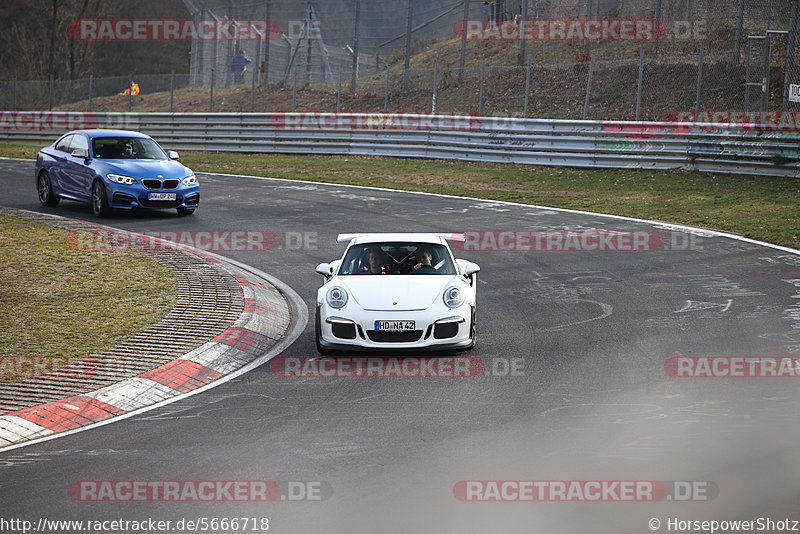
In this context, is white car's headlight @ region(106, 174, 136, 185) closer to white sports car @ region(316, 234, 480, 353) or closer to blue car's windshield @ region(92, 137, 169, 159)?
blue car's windshield @ region(92, 137, 169, 159)

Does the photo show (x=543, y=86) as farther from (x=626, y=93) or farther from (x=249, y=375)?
(x=249, y=375)

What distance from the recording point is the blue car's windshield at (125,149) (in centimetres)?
1923

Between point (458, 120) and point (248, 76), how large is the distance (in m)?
18.4

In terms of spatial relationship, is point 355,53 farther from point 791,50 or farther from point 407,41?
point 791,50

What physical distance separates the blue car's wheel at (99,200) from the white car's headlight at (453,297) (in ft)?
35.2

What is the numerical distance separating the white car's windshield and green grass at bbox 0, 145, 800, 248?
8.05 meters

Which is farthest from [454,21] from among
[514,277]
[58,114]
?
[514,277]

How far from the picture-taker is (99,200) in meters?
18.8

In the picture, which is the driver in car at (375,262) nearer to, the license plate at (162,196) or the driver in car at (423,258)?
the driver in car at (423,258)

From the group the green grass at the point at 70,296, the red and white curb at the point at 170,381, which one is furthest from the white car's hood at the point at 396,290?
the green grass at the point at 70,296

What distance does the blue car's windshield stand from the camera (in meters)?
19.2

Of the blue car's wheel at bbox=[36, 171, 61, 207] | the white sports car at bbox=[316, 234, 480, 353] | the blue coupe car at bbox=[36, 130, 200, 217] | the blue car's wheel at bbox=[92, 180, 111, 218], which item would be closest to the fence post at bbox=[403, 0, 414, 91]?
the blue coupe car at bbox=[36, 130, 200, 217]

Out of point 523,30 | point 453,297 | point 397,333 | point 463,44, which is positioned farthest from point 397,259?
point 463,44

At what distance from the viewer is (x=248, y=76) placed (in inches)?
1734
